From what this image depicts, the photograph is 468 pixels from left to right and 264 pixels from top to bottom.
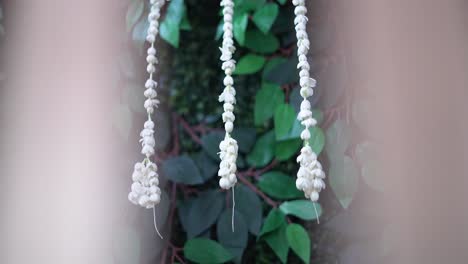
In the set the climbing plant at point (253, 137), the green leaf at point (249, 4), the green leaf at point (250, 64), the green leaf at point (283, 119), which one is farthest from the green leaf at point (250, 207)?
the green leaf at point (249, 4)

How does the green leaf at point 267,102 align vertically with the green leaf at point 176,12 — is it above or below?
below

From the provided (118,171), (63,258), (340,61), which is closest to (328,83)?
(340,61)

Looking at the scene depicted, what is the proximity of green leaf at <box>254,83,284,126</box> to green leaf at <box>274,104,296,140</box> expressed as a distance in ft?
0.06

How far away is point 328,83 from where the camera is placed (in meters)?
0.69

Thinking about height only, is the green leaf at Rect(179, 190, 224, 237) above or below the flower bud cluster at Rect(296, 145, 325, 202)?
below

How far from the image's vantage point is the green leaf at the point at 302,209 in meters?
0.68

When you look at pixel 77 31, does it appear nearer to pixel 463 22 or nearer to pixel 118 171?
pixel 118 171

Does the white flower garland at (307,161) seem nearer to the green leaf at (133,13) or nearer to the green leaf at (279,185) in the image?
the green leaf at (279,185)

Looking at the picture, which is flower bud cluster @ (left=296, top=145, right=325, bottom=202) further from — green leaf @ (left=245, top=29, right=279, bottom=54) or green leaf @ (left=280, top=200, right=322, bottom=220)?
green leaf @ (left=245, top=29, right=279, bottom=54)

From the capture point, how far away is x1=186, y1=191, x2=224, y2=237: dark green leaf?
0.69 metres

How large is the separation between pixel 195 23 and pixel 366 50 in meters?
0.33

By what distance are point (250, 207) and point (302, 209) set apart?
3.5 inches

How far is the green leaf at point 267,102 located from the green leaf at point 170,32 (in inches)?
7.0

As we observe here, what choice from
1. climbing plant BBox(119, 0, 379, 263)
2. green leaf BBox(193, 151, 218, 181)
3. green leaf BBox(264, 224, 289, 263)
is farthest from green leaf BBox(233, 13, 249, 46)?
green leaf BBox(264, 224, 289, 263)
